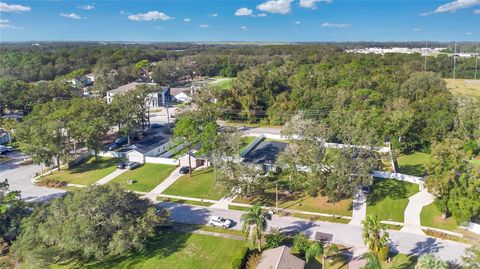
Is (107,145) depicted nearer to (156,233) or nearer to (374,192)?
(156,233)

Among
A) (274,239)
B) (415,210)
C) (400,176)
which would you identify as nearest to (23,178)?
(274,239)

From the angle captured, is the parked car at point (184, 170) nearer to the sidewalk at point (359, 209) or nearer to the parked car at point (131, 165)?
the parked car at point (131, 165)

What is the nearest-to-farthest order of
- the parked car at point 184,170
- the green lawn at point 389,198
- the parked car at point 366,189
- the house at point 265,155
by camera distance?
the green lawn at point 389,198
the parked car at point 366,189
the house at point 265,155
the parked car at point 184,170

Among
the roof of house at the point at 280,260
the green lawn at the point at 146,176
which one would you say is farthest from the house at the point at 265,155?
the roof of house at the point at 280,260

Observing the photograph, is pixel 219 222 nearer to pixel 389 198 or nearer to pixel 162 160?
pixel 389 198

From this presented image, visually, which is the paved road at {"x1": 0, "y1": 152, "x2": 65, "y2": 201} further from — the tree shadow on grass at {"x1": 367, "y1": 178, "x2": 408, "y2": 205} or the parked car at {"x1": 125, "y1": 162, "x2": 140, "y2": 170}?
the tree shadow on grass at {"x1": 367, "y1": 178, "x2": 408, "y2": 205}

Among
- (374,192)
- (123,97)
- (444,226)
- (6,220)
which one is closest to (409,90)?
(374,192)
